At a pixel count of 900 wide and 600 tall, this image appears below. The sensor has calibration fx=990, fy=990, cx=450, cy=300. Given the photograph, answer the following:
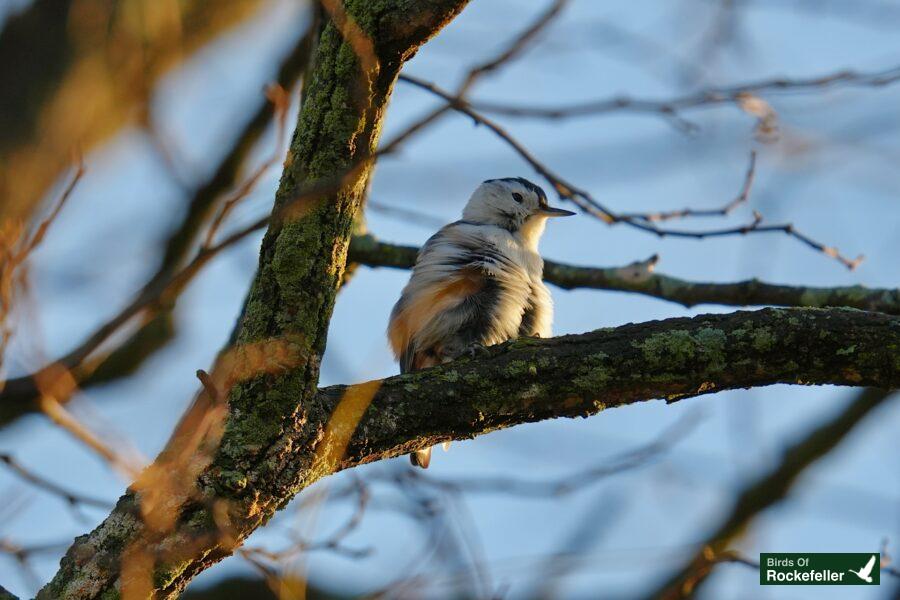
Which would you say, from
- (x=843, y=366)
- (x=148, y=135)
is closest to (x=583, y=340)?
(x=843, y=366)

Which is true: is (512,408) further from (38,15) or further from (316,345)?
(38,15)

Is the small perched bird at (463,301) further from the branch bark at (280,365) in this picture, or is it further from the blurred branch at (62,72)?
the branch bark at (280,365)

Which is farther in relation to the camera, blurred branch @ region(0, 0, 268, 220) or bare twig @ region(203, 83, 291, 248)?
blurred branch @ region(0, 0, 268, 220)

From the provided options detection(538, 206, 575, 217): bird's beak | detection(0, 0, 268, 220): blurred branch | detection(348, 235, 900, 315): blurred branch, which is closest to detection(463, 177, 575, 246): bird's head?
detection(538, 206, 575, 217): bird's beak

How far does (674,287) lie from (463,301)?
35.1 inches

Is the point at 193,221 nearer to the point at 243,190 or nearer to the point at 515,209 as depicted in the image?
the point at 515,209

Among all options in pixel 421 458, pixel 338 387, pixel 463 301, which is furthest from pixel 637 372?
pixel 421 458

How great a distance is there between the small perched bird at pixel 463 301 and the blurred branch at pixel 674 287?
0.11 m

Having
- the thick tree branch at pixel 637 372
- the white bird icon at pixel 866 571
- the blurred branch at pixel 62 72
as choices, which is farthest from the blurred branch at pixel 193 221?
the white bird icon at pixel 866 571

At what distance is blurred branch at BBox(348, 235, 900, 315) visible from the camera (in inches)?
155

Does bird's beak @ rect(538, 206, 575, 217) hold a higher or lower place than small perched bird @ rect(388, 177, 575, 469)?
higher

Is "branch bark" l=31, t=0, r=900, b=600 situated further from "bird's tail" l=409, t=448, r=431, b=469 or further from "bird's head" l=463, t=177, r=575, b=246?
"bird's head" l=463, t=177, r=575, b=246

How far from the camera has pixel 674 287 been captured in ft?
13.6

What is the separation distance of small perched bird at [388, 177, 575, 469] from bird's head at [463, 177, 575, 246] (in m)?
0.77
